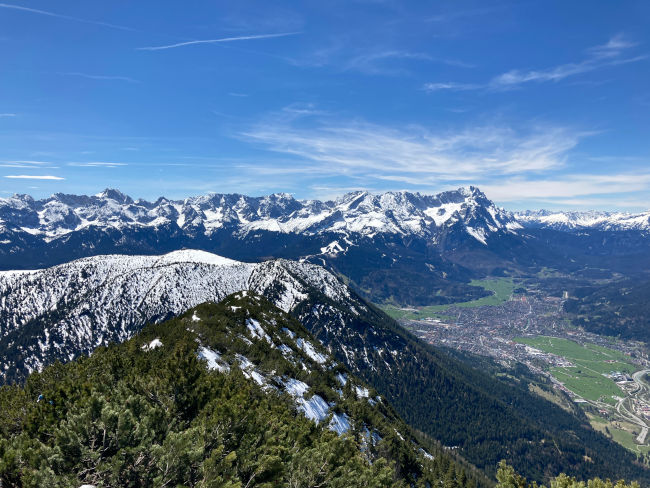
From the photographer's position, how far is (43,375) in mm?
48562

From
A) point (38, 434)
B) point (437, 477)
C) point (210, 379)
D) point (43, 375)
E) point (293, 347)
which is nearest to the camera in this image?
point (38, 434)

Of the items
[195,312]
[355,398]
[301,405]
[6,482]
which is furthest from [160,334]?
[6,482]

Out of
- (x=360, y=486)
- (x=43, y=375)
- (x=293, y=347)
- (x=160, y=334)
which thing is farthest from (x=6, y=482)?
(x=293, y=347)

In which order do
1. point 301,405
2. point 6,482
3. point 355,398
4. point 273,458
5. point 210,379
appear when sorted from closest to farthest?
point 6,482 < point 273,458 < point 210,379 < point 301,405 < point 355,398

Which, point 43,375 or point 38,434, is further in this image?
point 43,375

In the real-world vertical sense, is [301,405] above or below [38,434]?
below

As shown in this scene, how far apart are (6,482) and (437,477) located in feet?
308

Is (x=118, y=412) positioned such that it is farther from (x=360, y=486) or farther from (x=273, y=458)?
(x=360, y=486)

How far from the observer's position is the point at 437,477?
87.2 m

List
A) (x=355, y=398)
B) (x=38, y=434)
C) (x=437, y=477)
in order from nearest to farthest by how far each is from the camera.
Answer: (x=38, y=434) < (x=437, y=477) < (x=355, y=398)

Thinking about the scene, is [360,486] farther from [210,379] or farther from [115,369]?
[115,369]

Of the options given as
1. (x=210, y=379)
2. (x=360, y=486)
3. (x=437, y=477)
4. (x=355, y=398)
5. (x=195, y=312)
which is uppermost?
(x=210, y=379)

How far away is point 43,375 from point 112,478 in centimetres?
3734

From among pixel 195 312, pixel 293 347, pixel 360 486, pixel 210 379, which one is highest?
pixel 210 379
